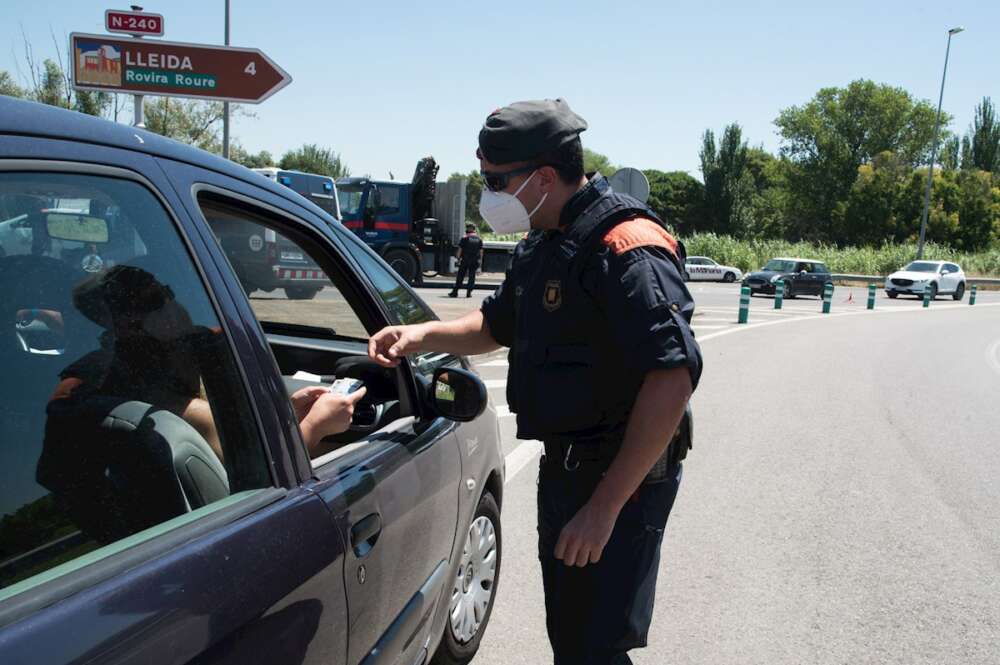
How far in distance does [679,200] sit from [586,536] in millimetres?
86725

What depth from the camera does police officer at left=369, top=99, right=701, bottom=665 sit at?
1962 mm

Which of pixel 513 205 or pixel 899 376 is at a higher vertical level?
pixel 513 205

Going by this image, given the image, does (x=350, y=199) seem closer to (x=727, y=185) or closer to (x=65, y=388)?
(x=65, y=388)

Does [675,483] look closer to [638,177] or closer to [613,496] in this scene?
[613,496]

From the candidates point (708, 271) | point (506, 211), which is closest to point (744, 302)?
point (506, 211)

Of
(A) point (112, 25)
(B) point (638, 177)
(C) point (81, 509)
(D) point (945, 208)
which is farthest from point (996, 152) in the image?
(C) point (81, 509)

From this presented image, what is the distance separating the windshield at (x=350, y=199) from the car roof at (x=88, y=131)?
2170cm

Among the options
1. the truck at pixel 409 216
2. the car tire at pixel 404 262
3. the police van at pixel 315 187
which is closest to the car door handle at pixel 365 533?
the police van at pixel 315 187

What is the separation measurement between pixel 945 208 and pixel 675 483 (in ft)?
236

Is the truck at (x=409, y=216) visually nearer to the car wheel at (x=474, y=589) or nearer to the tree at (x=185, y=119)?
the tree at (x=185, y=119)

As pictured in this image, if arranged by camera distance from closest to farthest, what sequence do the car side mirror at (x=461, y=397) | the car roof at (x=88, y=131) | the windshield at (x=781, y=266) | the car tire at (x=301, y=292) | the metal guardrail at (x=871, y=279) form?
the car roof at (x=88, y=131) < the car side mirror at (x=461, y=397) < the car tire at (x=301, y=292) < the windshield at (x=781, y=266) < the metal guardrail at (x=871, y=279)

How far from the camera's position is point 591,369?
212 centimetres

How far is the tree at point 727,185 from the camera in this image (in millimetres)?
72438

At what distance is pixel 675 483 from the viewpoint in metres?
2.24
